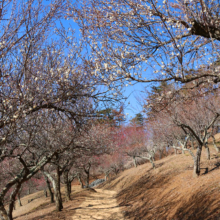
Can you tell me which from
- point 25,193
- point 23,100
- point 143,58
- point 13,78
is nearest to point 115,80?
point 143,58

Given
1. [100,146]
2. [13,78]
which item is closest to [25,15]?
[13,78]

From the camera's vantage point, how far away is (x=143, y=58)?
4949 mm

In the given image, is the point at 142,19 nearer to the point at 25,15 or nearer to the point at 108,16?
the point at 108,16

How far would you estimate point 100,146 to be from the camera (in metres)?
15.5

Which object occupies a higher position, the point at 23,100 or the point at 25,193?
the point at 23,100

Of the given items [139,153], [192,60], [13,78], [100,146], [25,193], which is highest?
[13,78]

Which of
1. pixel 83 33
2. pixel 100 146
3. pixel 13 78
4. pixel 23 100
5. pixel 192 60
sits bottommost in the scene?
pixel 100 146

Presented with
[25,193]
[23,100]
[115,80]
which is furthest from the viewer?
[25,193]

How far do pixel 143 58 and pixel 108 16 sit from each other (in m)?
1.28

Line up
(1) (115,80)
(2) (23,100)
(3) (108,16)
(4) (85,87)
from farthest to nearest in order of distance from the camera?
(4) (85,87) → (3) (108,16) → (1) (115,80) → (2) (23,100)

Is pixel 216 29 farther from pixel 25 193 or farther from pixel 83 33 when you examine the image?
pixel 25 193

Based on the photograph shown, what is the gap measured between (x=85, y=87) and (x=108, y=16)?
5.80 feet

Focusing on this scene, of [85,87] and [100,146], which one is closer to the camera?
[85,87]

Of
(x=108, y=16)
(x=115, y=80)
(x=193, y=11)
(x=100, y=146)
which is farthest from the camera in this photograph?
(x=100, y=146)
